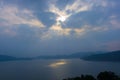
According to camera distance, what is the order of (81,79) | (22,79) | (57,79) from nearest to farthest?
1. (81,79)
2. (57,79)
3. (22,79)

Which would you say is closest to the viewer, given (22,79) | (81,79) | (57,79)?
(81,79)

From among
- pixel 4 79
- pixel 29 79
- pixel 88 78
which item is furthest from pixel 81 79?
pixel 4 79

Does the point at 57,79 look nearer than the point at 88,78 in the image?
No

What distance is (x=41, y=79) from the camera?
97.3 metres

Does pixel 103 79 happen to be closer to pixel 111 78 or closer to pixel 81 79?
pixel 111 78

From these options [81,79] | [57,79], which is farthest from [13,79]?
[81,79]

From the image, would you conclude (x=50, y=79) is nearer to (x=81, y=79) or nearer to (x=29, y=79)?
→ (x=29, y=79)

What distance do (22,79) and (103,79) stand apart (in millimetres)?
62265

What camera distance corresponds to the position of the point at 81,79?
43719 mm

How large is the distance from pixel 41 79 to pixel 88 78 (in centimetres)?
5607

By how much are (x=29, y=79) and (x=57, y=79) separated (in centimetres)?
1389

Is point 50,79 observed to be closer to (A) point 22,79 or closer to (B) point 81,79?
(A) point 22,79

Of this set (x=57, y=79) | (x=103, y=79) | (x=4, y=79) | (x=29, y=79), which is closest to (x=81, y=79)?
(x=103, y=79)

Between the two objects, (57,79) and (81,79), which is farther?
(57,79)
